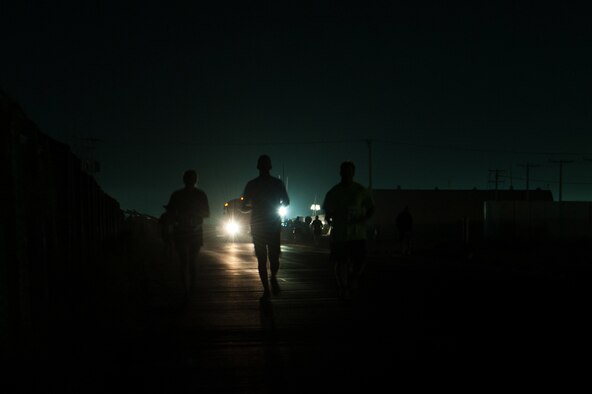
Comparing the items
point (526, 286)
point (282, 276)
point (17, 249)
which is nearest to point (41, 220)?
point (17, 249)

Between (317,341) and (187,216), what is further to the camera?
(187,216)

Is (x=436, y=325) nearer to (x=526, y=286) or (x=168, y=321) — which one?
(x=168, y=321)

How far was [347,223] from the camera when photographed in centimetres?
893

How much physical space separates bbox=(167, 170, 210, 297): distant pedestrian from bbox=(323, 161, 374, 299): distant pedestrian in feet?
5.68

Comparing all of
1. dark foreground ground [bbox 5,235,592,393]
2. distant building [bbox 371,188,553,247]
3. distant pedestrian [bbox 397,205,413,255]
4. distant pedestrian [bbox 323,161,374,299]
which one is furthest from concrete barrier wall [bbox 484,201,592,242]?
distant building [bbox 371,188,553,247]

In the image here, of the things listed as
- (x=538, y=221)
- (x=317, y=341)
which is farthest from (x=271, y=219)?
(x=538, y=221)

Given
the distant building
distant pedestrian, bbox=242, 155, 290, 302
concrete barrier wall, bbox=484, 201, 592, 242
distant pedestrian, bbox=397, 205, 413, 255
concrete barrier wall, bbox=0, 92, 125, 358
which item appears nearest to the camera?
concrete barrier wall, bbox=0, 92, 125, 358

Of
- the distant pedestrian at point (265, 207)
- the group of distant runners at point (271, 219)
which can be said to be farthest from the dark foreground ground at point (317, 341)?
the distant pedestrian at point (265, 207)

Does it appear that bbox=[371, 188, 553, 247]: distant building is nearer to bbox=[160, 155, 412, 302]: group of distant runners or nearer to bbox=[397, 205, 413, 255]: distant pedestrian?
bbox=[397, 205, 413, 255]: distant pedestrian

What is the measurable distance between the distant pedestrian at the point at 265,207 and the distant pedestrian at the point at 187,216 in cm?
85

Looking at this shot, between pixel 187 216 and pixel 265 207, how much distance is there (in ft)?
4.33

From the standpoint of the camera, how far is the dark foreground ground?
503 centimetres

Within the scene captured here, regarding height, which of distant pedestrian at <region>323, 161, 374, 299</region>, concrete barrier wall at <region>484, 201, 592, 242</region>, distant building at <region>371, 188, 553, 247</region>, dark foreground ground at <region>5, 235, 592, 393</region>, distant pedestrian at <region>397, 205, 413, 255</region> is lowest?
distant building at <region>371, 188, 553, 247</region>

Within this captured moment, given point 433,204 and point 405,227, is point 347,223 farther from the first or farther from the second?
point 433,204
